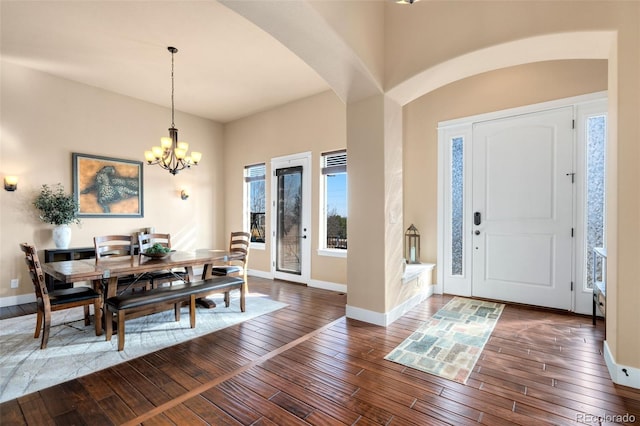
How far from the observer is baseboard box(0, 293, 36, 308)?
4121mm

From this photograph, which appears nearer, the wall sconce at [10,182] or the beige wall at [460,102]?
the beige wall at [460,102]

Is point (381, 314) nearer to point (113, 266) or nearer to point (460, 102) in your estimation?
point (113, 266)

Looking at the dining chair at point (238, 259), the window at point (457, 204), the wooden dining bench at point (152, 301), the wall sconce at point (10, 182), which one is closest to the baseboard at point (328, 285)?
the dining chair at point (238, 259)

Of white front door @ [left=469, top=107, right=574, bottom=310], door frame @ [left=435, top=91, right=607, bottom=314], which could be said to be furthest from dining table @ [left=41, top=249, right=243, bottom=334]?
white front door @ [left=469, top=107, right=574, bottom=310]

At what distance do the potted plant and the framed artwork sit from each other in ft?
1.02

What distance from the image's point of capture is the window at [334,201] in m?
5.01

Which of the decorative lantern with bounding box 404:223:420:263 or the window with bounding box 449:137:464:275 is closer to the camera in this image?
the window with bounding box 449:137:464:275

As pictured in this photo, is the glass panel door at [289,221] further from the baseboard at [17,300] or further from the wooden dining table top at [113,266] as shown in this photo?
the baseboard at [17,300]

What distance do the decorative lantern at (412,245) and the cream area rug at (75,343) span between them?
217 centimetres

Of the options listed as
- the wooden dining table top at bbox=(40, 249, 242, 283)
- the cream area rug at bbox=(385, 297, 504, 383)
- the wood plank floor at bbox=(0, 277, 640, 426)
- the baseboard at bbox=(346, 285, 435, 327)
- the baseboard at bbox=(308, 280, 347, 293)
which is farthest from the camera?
the baseboard at bbox=(308, 280, 347, 293)

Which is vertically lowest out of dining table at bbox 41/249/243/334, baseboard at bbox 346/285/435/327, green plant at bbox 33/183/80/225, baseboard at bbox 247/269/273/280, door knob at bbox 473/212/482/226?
baseboard at bbox 247/269/273/280

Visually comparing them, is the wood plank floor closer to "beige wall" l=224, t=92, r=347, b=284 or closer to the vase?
"beige wall" l=224, t=92, r=347, b=284

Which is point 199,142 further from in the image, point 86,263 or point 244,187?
point 86,263

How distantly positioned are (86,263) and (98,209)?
7.26ft
